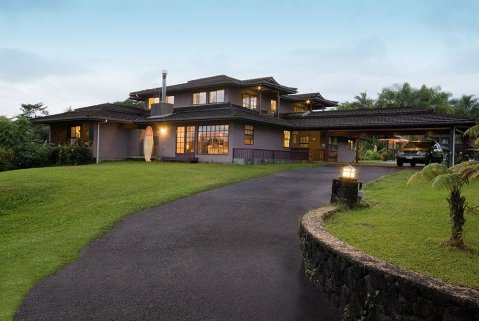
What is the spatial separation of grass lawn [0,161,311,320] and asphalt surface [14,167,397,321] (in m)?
0.45

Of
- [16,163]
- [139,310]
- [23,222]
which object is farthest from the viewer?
[16,163]

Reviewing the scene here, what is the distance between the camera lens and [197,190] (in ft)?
46.3

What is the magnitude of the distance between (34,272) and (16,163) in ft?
76.5

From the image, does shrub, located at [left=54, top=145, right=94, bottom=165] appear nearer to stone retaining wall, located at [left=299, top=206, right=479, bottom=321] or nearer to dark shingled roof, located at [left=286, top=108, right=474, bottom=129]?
dark shingled roof, located at [left=286, top=108, right=474, bottom=129]

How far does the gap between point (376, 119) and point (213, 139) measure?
11.9 m

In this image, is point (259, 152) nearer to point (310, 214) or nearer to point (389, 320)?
point (310, 214)

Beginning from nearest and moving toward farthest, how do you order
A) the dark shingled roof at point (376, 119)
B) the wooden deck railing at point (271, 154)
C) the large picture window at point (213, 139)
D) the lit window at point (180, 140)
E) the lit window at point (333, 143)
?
the dark shingled roof at point (376, 119)
the wooden deck railing at point (271, 154)
the large picture window at point (213, 139)
the lit window at point (180, 140)
the lit window at point (333, 143)

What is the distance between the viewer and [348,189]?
9.76 metres

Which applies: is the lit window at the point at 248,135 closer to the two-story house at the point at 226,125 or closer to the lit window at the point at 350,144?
the two-story house at the point at 226,125

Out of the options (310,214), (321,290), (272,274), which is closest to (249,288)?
(272,274)

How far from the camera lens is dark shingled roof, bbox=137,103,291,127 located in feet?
82.8

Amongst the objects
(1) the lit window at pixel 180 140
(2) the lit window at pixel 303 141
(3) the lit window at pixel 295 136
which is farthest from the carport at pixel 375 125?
(1) the lit window at pixel 180 140

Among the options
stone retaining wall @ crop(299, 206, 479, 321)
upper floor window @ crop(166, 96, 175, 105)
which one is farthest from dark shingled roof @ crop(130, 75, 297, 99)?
stone retaining wall @ crop(299, 206, 479, 321)

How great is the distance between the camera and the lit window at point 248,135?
27534mm
